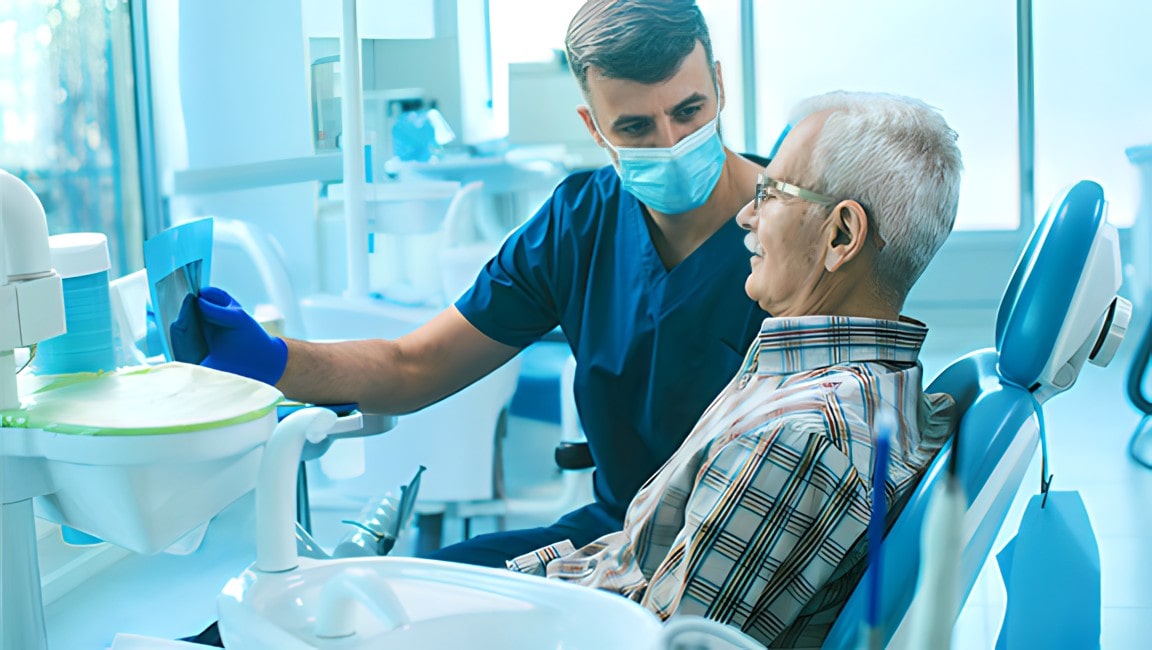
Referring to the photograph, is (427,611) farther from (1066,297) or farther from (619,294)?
(619,294)

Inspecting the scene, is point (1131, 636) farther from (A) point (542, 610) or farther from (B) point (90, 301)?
(B) point (90, 301)

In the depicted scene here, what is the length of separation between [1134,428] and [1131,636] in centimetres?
162

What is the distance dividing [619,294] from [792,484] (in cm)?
63

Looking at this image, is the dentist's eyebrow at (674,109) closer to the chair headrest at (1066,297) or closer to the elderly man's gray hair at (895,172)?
the elderly man's gray hair at (895,172)

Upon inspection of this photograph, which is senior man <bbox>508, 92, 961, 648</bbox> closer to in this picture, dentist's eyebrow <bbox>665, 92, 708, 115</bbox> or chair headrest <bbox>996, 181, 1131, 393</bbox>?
chair headrest <bbox>996, 181, 1131, 393</bbox>

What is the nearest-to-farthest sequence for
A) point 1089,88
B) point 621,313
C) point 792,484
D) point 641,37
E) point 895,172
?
point 792,484
point 895,172
point 641,37
point 621,313
point 1089,88

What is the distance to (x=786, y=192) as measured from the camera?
1174mm

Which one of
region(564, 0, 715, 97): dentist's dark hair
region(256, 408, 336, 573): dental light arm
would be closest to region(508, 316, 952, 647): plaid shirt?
region(256, 408, 336, 573): dental light arm

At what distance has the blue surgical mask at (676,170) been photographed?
1461 millimetres

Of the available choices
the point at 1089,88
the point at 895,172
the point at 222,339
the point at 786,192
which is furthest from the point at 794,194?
the point at 1089,88

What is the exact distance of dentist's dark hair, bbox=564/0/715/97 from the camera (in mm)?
1417

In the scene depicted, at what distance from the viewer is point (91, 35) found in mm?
2350

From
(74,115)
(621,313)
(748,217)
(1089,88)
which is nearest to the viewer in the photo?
(748,217)

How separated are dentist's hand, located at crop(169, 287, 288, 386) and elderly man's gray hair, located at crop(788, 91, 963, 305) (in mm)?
710
